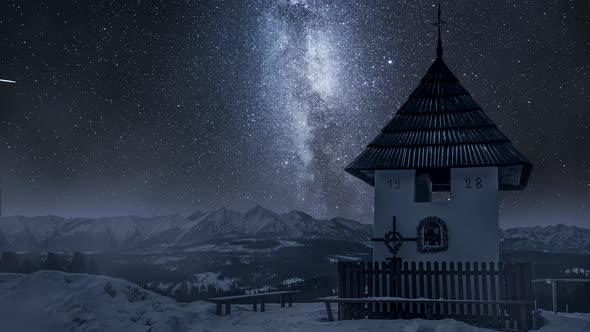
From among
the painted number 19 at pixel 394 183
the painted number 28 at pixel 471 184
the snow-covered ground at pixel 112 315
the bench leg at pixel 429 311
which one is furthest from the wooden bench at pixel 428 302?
the painted number 19 at pixel 394 183

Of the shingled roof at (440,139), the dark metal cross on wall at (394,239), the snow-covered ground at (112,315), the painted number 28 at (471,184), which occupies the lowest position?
the snow-covered ground at (112,315)

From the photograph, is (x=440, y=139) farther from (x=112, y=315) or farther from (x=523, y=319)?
(x=112, y=315)

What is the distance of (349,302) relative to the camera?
53.3ft

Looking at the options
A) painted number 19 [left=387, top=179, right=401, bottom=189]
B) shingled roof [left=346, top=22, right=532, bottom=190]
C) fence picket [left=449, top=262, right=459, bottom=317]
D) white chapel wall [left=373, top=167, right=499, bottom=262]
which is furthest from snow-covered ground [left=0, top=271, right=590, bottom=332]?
shingled roof [left=346, top=22, right=532, bottom=190]

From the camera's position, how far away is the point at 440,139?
1891 centimetres

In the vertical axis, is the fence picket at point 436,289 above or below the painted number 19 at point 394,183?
below

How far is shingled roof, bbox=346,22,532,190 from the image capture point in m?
18.0

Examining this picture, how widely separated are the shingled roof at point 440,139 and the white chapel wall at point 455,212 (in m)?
0.48

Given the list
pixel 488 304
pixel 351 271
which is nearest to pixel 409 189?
pixel 351 271

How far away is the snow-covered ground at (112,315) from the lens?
13.5 m

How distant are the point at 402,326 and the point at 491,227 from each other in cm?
582

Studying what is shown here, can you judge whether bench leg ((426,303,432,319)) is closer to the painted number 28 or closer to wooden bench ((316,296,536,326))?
wooden bench ((316,296,536,326))

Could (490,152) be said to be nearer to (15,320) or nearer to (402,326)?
(402,326)

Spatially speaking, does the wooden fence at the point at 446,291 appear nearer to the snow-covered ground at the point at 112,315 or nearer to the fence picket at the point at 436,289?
the fence picket at the point at 436,289
